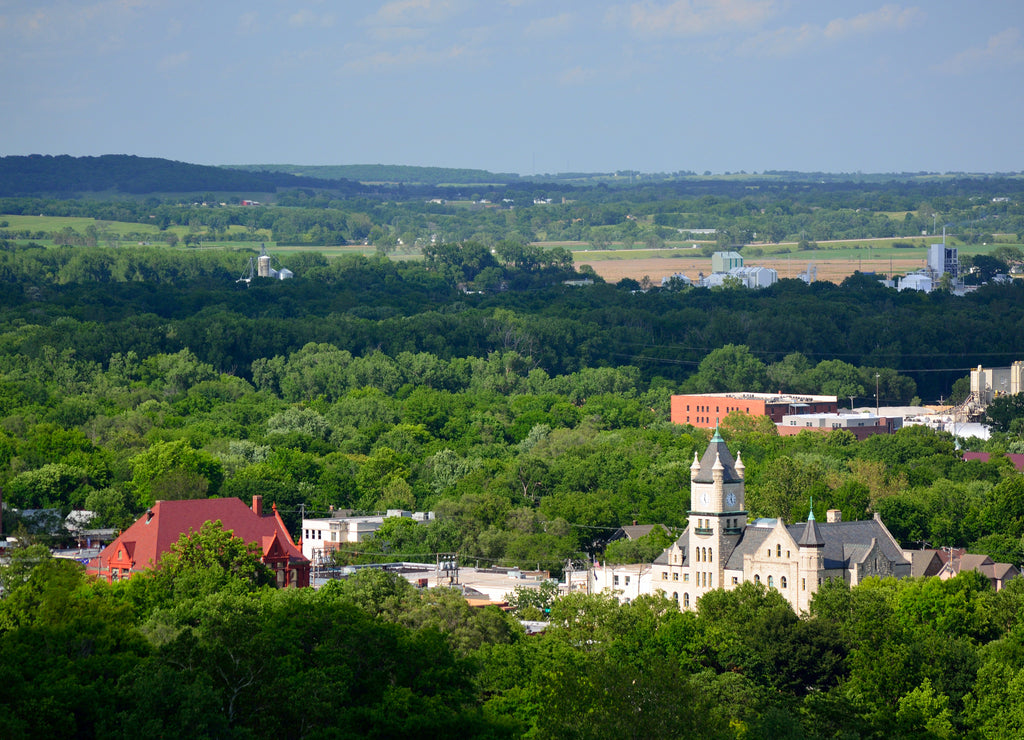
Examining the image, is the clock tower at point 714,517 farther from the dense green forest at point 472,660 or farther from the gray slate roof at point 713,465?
the dense green forest at point 472,660

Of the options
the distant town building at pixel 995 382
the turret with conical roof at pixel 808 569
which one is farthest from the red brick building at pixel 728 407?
the turret with conical roof at pixel 808 569

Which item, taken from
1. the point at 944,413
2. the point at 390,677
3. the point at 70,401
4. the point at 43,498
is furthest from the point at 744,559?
the point at 944,413

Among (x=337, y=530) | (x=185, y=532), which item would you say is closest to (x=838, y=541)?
(x=185, y=532)

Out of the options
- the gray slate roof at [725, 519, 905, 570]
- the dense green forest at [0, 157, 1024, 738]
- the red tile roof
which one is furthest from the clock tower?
the red tile roof

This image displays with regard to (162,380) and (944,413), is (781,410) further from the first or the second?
(162,380)

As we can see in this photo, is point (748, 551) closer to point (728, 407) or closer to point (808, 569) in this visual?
point (808, 569)

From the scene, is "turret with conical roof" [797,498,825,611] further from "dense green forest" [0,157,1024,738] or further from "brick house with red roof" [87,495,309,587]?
"brick house with red roof" [87,495,309,587]

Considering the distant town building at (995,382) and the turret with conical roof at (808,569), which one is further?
the distant town building at (995,382)
